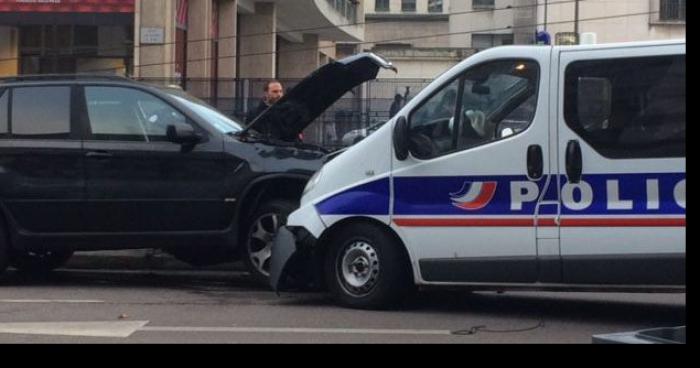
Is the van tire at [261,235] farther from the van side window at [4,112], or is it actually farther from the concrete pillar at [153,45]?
the concrete pillar at [153,45]

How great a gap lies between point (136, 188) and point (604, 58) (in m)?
4.46

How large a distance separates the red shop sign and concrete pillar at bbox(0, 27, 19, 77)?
1460 mm

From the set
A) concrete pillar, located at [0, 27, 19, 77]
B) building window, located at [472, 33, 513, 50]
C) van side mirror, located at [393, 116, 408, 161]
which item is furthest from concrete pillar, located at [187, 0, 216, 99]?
building window, located at [472, 33, 513, 50]

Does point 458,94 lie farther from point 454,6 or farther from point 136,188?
point 454,6

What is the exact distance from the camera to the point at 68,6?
85.1 feet

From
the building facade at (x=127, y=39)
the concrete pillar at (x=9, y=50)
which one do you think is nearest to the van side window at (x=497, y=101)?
the building facade at (x=127, y=39)

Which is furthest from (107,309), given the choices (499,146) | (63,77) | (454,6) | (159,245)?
(454,6)

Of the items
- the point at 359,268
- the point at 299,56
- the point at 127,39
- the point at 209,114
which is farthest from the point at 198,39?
the point at 299,56

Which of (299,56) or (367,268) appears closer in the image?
(367,268)

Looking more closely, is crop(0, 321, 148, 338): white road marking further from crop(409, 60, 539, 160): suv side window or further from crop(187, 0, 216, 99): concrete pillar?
crop(187, 0, 216, 99): concrete pillar

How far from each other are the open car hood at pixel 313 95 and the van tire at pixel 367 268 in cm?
195

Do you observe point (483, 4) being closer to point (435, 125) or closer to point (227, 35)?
point (227, 35)

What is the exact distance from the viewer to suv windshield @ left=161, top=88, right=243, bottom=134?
11.0 metres

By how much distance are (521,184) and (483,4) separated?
2839 inches
